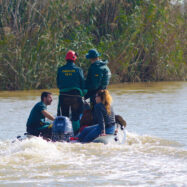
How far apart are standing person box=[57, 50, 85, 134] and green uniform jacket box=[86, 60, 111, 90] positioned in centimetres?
18

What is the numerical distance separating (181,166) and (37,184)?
90.0 inches

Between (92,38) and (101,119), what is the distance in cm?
1202

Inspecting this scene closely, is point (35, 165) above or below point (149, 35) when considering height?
below

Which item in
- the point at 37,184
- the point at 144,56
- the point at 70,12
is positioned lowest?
the point at 37,184

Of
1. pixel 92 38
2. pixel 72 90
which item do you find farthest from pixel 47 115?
pixel 92 38

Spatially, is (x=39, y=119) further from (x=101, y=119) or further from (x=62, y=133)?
(x=101, y=119)

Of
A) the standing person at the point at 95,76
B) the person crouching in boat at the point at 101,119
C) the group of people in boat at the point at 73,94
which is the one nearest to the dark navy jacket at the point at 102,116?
the person crouching in boat at the point at 101,119

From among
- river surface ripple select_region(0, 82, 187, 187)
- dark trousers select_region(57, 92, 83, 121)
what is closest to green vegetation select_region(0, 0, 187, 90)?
river surface ripple select_region(0, 82, 187, 187)

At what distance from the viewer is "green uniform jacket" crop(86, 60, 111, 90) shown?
10.8m

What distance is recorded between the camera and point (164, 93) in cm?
2019

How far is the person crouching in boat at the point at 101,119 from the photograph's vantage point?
32.5 feet

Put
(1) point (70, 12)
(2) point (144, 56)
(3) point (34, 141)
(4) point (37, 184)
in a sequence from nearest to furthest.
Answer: (4) point (37, 184) → (3) point (34, 141) → (1) point (70, 12) → (2) point (144, 56)

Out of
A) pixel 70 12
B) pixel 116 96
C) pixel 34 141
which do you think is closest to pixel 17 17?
pixel 70 12

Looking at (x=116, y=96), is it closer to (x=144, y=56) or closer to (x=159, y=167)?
(x=144, y=56)
